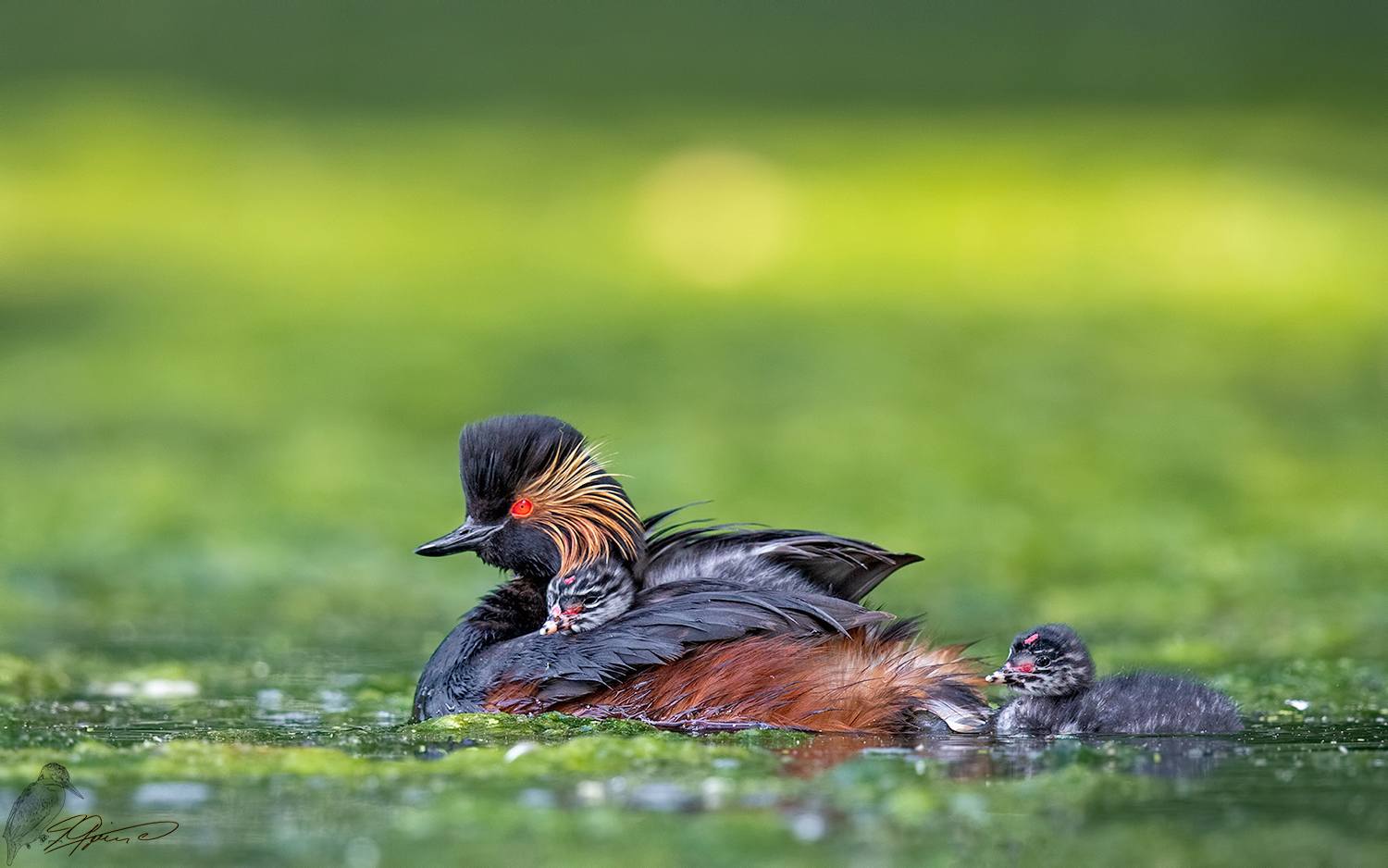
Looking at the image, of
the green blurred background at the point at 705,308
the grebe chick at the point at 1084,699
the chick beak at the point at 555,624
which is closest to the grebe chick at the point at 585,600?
the chick beak at the point at 555,624

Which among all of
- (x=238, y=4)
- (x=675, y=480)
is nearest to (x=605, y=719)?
(x=675, y=480)

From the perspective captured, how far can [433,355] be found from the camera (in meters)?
15.3

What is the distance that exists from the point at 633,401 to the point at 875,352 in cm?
239

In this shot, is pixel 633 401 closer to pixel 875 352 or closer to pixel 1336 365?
pixel 875 352

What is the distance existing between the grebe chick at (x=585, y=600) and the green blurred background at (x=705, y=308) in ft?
7.04

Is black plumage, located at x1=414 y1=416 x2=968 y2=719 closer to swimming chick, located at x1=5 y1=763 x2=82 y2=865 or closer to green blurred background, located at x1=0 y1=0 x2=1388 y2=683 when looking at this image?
swimming chick, located at x1=5 y1=763 x2=82 y2=865

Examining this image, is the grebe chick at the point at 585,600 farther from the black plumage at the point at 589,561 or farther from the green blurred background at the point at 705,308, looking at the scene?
the green blurred background at the point at 705,308

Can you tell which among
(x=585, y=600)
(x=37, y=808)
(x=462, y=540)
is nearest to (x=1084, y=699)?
(x=585, y=600)

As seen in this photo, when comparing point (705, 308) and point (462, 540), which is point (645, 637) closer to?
point (462, 540)
